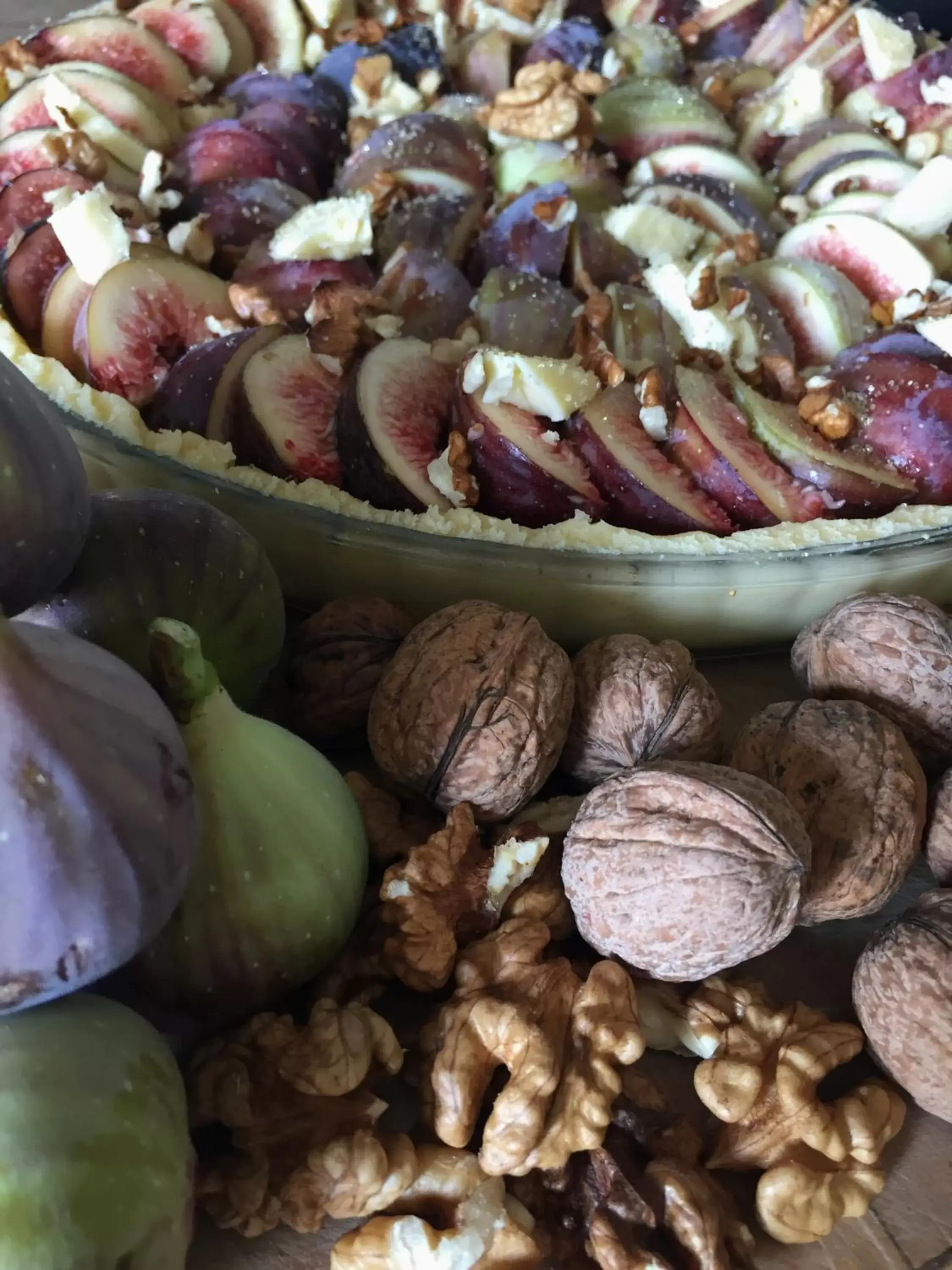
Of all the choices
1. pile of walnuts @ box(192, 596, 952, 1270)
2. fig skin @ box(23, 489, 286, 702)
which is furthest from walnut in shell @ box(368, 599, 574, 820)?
fig skin @ box(23, 489, 286, 702)

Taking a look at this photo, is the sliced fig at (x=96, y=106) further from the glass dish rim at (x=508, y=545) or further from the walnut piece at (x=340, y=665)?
the walnut piece at (x=340, y=665)

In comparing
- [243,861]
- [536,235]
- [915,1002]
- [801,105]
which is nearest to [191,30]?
[536,235]

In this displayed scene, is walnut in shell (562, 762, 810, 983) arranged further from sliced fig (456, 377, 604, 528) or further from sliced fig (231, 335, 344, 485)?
sliced fig (231, 335, 344, 485)

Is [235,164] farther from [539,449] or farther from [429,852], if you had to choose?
→ [429,852]

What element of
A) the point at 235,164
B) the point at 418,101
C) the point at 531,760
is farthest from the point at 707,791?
the point at 418,101

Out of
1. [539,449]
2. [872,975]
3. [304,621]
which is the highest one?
[539,449]
